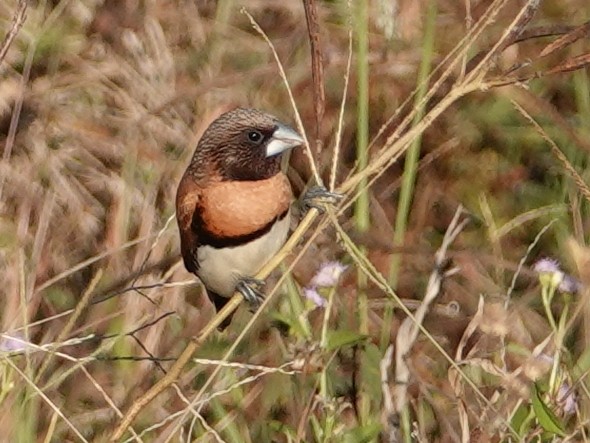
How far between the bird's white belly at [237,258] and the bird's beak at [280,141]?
0.13 metres

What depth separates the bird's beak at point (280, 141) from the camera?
2738 millimetres

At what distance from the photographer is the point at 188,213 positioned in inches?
110

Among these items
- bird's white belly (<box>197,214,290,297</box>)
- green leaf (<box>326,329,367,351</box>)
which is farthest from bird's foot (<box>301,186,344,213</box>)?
bird's white belly (<box>197,214,290,297</box>)

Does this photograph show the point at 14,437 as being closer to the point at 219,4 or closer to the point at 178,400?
the point at 178,400

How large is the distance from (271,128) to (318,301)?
18.9 inches

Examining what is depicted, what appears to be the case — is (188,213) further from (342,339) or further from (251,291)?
(342,339)

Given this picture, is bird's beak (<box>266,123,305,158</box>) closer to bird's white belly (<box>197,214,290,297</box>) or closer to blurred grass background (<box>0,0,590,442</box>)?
bird's white belly (<box>197,214,290,297</box>)

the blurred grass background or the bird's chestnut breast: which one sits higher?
the bird's chestnut breast

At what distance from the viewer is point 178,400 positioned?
10.6 feet

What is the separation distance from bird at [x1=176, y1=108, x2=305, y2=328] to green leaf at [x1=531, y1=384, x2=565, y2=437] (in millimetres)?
779

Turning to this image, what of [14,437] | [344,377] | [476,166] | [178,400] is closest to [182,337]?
[178,400]

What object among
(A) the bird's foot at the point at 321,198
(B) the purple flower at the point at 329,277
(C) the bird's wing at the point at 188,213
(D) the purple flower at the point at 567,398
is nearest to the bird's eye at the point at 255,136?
(C) the bird's wing at the point at 188,213

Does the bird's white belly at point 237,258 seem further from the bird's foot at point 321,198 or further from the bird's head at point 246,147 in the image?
the bird's foot at point 321,198

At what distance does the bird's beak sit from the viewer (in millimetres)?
2738
